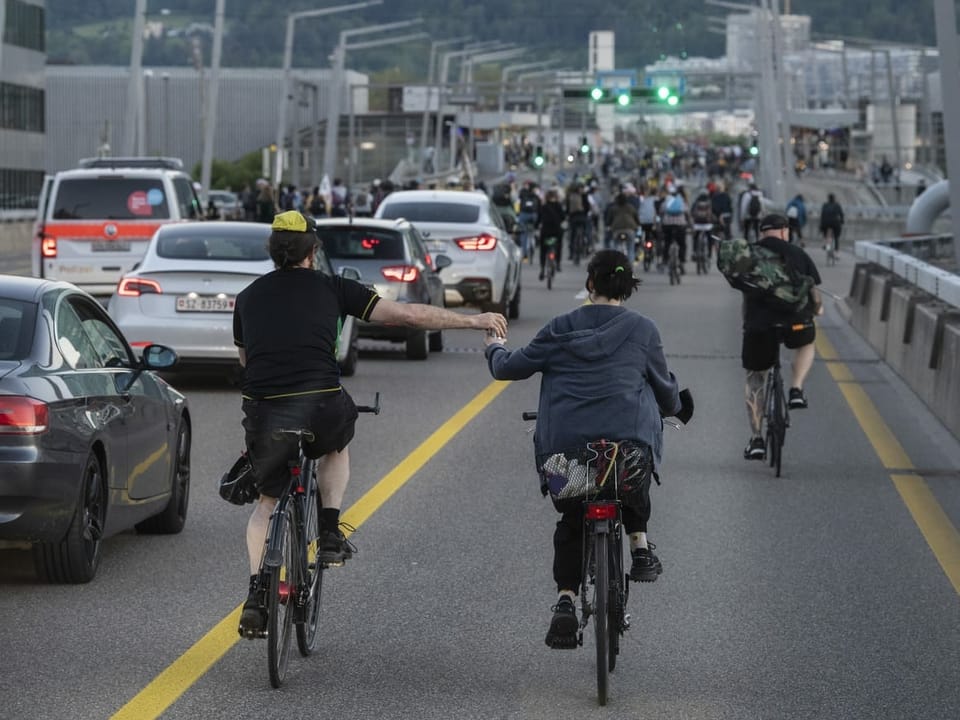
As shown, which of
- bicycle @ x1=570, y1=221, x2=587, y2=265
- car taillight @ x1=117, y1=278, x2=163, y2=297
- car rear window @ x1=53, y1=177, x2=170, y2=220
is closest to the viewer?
car taillight @ x1=117, y1=278, x2=163, y2=297

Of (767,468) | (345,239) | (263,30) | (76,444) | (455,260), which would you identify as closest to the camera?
(76,444)

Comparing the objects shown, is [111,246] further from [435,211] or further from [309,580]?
[309,580]

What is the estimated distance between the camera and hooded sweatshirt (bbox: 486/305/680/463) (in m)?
7.23

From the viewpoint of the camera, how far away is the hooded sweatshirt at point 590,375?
7234 mm

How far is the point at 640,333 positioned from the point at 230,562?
10.3 feet

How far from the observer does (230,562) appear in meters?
9.83

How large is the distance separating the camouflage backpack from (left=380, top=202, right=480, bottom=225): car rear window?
14328 millimetres

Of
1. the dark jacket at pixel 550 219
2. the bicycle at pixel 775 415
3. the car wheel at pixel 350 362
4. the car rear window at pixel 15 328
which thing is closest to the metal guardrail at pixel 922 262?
the bicycle at pixel 775 415

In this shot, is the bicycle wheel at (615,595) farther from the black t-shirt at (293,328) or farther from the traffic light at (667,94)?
the traffic light at (667,94)

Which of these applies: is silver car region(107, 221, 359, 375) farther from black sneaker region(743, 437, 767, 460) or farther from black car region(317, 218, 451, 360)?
black sneaker region(743, 437, 767, 460)

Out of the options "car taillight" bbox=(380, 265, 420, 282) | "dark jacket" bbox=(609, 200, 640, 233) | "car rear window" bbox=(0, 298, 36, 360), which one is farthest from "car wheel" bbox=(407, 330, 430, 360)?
"dark jacket" bbox=(609, 200, 640, 233)

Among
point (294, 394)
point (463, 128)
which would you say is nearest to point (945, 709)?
point (294, 394)

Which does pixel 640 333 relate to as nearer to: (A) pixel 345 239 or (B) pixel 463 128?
(A) pixel 345 239

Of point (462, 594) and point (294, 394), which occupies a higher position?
point (294, 394)
